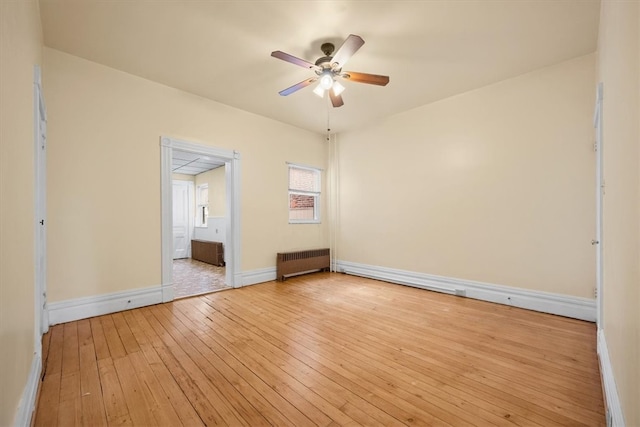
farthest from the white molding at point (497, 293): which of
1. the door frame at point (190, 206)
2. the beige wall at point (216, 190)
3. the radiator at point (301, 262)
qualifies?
the door frame at point (190, 206)

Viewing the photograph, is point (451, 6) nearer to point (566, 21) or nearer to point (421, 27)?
point (421, 27)

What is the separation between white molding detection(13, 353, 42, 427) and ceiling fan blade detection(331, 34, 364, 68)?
3069 mm

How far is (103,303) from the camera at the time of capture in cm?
308

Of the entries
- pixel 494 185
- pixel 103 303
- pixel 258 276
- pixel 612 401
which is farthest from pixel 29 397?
pixel 494 185

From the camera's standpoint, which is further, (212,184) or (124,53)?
(212,184)

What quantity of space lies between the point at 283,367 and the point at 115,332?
73.2 inches

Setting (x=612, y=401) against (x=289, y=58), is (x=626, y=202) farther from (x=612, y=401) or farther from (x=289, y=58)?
(x=289, y=58)

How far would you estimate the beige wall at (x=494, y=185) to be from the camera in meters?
3.02

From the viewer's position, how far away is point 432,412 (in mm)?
1542

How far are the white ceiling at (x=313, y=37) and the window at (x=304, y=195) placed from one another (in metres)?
2.01

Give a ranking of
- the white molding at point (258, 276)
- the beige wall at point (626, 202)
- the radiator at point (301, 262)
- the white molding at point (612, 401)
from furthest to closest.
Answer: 1. the radiator at point (301, 262)
2. the white molding at point (258, 276)
3. the white molding at point (612, 401)
4. the beige wall at point (626, 202)

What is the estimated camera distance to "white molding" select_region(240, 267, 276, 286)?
446 cm

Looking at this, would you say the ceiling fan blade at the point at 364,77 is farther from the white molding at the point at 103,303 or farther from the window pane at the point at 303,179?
the white molding at the point at 103,303

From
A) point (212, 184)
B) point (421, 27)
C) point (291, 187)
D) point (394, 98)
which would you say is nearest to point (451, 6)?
point (421, 27)
